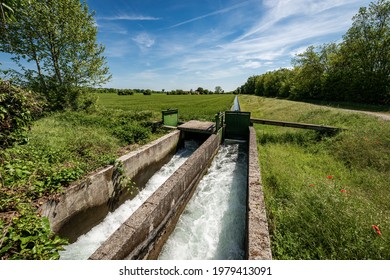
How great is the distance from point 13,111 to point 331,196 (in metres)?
7.37

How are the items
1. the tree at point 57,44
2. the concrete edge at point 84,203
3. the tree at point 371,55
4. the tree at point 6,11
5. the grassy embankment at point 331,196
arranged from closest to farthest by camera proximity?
the tree at point 6,11 → the grassy embankment at point 331,196 → the concrete edge at point 84,203 → the tree at point 57,44 → the tree at point 371,55

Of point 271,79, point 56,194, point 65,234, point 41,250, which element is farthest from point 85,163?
point 271,79

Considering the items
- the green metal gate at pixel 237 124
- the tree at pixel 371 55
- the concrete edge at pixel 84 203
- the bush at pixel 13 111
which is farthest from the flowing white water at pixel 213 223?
the tree at pixel 371 55

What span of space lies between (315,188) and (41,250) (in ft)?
17.2

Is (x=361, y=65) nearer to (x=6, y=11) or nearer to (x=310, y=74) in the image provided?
(x=310, y=74)

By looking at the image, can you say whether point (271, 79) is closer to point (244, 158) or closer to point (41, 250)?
point (244, 158)

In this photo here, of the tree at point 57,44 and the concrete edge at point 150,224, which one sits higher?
the tree at point 57,44

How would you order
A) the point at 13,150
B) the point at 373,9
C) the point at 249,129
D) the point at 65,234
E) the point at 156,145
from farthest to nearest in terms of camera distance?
the point at 373,9
the point at 249,129
the point at 156,145
the point at 13,150
the point at 65,234

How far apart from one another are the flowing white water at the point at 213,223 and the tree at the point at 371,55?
2486 cm

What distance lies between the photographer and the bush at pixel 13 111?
12.5 feet

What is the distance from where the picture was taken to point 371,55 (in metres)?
21.2

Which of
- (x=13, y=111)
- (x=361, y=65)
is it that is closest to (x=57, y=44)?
(x=13, y=111)

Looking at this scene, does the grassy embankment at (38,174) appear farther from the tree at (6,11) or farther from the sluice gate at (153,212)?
the tree at (6,11)

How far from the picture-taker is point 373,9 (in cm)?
2053
